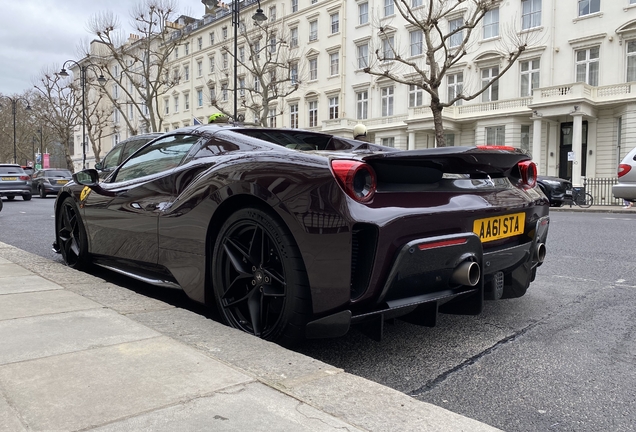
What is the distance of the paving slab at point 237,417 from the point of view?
A: 66.0 inches

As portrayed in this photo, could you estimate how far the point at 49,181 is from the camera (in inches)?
1011

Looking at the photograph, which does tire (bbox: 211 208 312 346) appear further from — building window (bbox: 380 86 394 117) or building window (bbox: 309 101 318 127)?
building window (bbox: 309 101 318 127)

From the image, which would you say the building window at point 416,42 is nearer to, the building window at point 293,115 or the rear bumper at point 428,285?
the building window at point 293,115

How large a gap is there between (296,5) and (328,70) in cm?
723

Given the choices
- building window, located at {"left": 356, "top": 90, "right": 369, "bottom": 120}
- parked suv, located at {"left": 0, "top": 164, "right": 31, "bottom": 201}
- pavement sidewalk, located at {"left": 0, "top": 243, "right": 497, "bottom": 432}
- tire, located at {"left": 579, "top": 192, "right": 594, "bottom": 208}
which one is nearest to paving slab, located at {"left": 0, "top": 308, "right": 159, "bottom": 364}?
pavement sidewalk, located at {"left": 0, "top": 243, "right": 497, "bottom": 432}

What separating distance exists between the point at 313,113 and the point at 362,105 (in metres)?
Answer: 5.28

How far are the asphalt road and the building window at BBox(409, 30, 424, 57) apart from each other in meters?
31.5

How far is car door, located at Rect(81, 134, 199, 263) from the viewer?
3590 mm

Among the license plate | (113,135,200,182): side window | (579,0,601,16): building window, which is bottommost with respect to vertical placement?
the license plate

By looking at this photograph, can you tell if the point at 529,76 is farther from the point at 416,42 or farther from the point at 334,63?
the point at 334,63

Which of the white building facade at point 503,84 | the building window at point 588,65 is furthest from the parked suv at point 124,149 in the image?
the building window at point 588,65

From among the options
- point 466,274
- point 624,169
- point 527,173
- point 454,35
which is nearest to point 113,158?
point 527,173

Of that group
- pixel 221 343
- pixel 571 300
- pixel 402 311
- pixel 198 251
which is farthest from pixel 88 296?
pixel 571 300

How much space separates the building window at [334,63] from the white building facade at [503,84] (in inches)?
3.0
